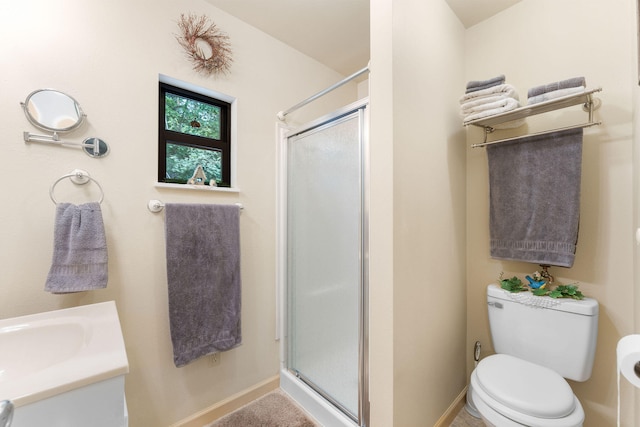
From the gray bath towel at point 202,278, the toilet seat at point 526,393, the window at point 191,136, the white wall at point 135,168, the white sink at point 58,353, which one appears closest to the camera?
the white sink at point 58,353

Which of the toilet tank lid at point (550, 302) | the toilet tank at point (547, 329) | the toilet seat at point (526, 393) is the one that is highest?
the toilet tank lid at point (550, 302)

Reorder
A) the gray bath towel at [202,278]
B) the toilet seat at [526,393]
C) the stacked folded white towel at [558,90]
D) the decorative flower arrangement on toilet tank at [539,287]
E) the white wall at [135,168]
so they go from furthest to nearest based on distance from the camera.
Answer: the gray bath towel at [202,278]
the decorative flower arrangement on toilet tank at [539,287]
the stacked folded white towel at [558,90]
the white wall at [135,168]
the toilet seat at [526,393]

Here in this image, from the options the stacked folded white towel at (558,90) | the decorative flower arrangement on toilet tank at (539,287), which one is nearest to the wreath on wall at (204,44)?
the stacked folded white towel at (558,90)

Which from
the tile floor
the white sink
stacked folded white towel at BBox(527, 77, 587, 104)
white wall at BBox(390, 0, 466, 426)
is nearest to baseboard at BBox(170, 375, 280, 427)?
the white sink

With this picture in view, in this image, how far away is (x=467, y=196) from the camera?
1758 mm

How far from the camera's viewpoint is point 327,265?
163cm

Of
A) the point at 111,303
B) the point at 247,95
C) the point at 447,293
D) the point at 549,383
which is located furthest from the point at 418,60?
the point at 111,303

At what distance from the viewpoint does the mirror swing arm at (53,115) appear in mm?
1099

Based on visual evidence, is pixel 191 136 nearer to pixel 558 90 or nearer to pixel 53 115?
pixel 53 115

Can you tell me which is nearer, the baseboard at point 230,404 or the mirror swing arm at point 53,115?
the mirror swing arm at point 53,115

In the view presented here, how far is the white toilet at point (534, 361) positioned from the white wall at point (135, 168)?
4.42 ft

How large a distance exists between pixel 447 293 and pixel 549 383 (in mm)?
533

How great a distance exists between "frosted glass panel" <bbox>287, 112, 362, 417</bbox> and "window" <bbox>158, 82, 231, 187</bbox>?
0.47 metres

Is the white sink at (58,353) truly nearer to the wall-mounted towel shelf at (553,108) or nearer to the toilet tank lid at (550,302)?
the toilet tank lid at (550,302)
